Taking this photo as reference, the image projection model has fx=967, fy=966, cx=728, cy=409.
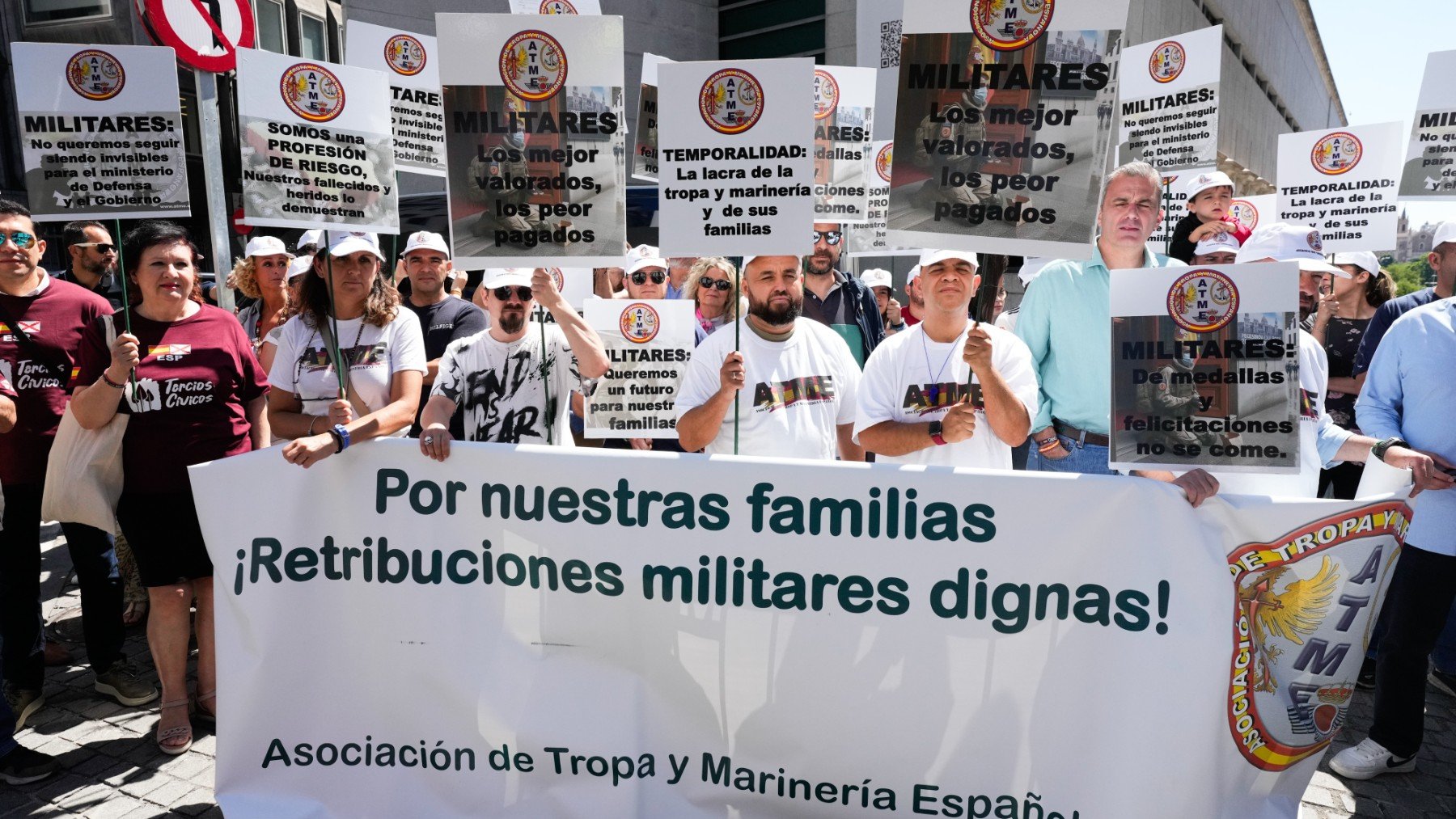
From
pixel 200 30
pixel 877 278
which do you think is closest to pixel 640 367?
pixel 200 30

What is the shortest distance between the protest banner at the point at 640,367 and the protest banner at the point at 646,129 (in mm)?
1066

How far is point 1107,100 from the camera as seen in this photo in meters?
2.97

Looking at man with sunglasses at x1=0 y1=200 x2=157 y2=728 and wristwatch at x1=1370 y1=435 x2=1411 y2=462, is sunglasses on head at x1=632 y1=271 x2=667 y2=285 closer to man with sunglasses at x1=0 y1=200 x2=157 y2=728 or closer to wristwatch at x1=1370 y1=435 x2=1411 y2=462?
man with sunglasses at x1=0 y1=200 x2=157 y2=728

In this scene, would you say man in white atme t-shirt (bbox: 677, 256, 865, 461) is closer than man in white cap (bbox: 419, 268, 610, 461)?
Yes

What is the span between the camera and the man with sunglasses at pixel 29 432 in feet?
13.6

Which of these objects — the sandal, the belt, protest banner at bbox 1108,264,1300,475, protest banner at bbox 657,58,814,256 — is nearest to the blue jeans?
the belt

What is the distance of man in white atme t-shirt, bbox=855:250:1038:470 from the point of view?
3463 millimetres

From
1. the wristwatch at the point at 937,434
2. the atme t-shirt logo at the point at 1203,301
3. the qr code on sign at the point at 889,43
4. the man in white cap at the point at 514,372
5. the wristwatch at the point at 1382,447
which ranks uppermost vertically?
the qr code on sign at the point at 889,43

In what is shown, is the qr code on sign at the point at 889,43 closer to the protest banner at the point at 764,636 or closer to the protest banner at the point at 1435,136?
the protest banner at the point at 1435,136

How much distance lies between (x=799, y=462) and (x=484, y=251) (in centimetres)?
145

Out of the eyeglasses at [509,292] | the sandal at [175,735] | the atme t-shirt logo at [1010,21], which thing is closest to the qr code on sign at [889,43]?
the eyeglasses at [509,292]

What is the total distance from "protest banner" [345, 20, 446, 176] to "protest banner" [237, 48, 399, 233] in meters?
1.73

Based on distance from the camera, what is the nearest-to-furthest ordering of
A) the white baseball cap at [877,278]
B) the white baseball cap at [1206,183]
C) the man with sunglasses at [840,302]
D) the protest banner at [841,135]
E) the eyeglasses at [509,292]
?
the eyeglasses at [509,292] → the protest banner at [841,135] → the man with sunglasses at [840,302] → the white baseball cap at [1206,183] → the white baseball cap at [877,278]

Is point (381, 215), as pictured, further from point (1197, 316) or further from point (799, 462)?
point (1197, 316)
